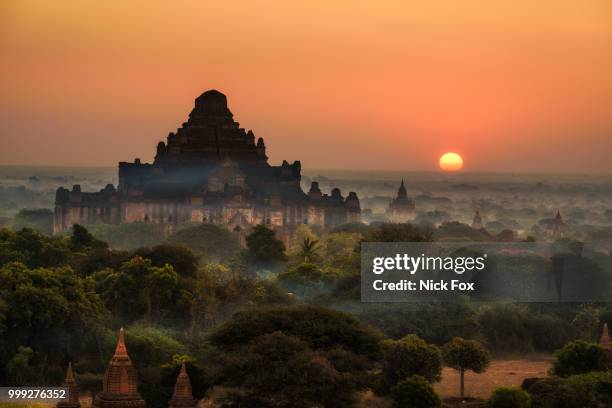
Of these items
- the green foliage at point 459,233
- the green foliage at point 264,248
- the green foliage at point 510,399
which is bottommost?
the green foliage at point 510,399

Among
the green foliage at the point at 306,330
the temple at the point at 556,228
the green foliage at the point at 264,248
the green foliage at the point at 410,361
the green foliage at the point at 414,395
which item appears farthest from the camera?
the temple at the point at 556,228

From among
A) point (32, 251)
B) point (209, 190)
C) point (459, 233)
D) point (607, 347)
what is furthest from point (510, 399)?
point (209, 190)

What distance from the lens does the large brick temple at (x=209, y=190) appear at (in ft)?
453

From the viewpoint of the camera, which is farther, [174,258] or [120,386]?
[174,258]

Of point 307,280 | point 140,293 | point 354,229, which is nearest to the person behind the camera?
point 140,293

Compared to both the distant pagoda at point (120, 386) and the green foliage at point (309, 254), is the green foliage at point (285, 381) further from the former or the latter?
the green foliage at point (309, 254)

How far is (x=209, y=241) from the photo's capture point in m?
110

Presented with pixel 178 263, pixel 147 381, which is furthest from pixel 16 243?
pixel 147 381

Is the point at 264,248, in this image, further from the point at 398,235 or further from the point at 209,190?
the point at 209,190

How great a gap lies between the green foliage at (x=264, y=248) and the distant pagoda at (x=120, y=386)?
163ft

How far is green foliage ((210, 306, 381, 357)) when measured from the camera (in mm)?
52125

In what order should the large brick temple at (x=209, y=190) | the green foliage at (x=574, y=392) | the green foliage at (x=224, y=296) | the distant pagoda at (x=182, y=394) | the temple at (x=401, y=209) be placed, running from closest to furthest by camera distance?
the distant pagoda at (x=182, y=394), the green foliage at (x=574, y=392), the green foliage at (x=224, y=296), the large brick temple at (x=209, y=190), the temple at (x=401, y=209)

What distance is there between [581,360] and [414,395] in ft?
23.9

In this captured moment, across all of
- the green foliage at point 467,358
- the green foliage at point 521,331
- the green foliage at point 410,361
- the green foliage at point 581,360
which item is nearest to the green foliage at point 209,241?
the green foliage at point 521,331
